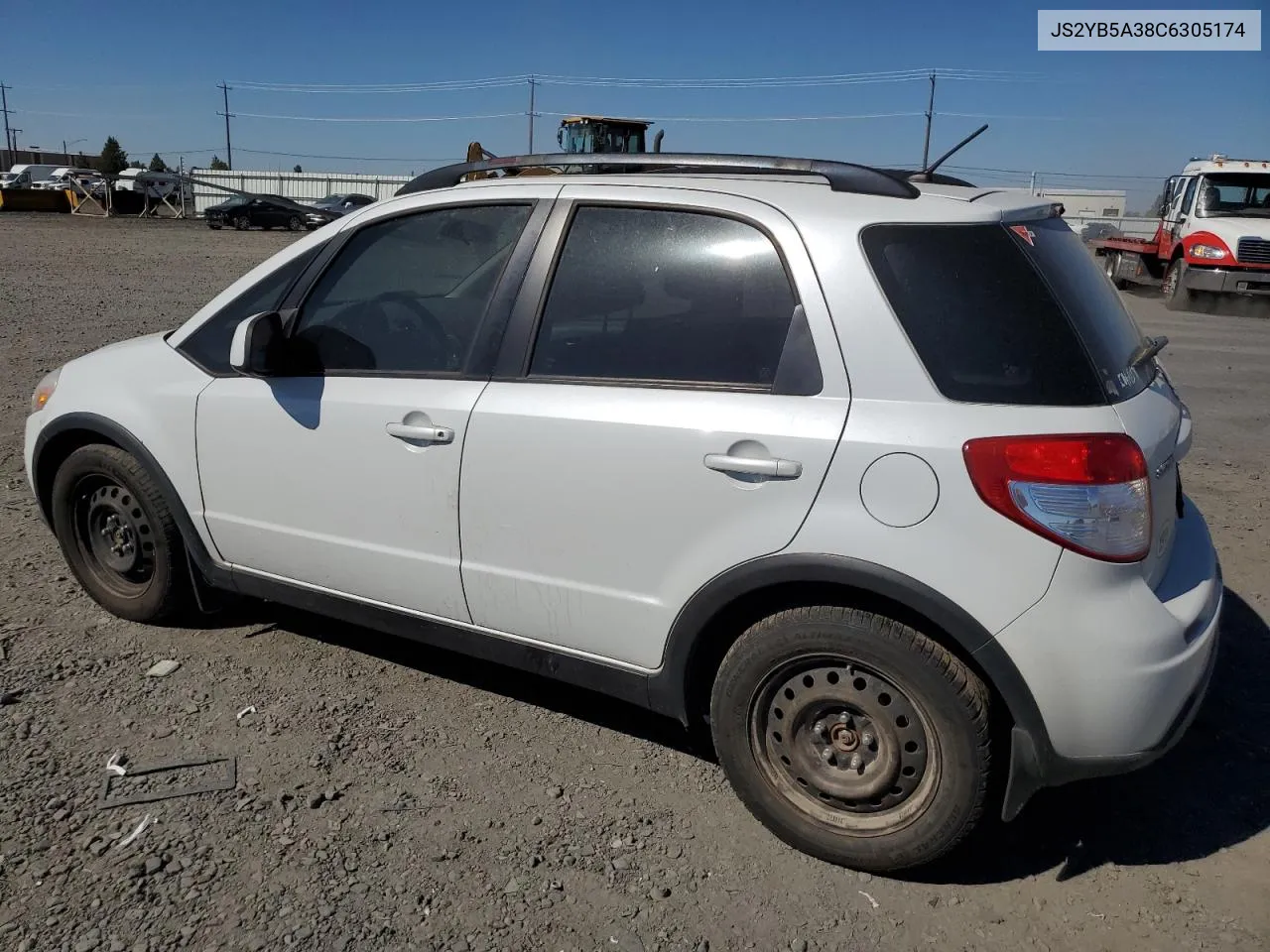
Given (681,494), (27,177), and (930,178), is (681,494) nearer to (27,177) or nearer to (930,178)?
(930,178)

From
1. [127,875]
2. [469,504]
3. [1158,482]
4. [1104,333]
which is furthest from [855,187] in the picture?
[127,875]

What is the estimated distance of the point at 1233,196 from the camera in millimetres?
19000

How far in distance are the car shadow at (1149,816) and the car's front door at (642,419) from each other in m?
1.13

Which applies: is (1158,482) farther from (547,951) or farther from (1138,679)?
(547,951)

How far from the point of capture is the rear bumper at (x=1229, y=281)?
17812 mm

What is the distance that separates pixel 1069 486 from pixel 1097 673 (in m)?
0.46

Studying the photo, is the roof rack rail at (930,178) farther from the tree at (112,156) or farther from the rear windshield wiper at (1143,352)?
the tree at (112,156)

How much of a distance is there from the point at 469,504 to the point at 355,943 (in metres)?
1.26

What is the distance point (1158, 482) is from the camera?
2.72 metres

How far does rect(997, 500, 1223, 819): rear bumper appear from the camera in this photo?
2.51m

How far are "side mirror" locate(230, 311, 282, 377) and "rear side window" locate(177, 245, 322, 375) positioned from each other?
24 centimetres

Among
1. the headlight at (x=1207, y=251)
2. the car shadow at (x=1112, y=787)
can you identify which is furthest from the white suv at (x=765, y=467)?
the headlight at (x=1207, y=251)

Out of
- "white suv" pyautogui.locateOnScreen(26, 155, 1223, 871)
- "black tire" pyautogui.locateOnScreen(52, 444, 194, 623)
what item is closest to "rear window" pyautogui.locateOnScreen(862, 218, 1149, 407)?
"white suv" pyautogui.locateOnScreen(26, 155, 1223, 871)

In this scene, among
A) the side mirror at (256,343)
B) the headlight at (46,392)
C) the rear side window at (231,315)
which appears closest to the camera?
the side mirror at (256,343)
